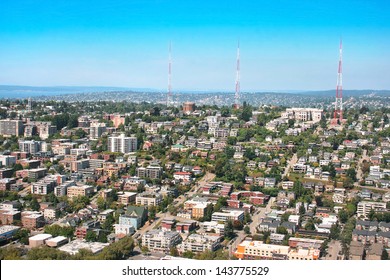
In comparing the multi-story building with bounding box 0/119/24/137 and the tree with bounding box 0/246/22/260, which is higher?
the multi-story building with bounding box 0/119/24/137

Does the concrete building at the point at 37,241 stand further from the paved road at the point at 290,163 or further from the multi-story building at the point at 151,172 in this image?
the paved road at the point at 290,163

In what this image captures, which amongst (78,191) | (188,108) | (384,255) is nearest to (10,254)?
(384,255)

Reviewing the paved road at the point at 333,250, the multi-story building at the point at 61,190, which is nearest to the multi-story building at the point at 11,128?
the multi-story building at the point at 61,190

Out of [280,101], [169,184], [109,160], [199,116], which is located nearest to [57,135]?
[109,160]

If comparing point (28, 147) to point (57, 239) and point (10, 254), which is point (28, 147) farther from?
point (10, 254)

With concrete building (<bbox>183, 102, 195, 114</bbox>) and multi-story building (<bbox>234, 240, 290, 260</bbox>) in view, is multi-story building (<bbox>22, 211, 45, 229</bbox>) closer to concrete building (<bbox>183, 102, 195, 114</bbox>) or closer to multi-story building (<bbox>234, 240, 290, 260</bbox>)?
multi-story building (<bbox>234, 240, 290, 260</bbox>)

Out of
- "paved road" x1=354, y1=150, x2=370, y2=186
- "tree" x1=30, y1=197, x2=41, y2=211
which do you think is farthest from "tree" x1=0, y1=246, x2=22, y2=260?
"paved road" x1=354, y1=150, x2=370, y2=186
